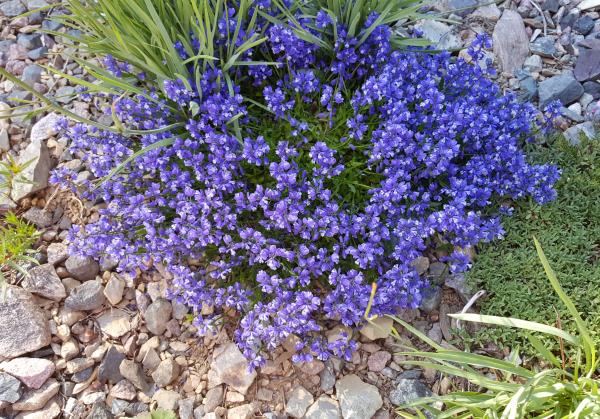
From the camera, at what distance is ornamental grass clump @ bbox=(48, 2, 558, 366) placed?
9.48 ft

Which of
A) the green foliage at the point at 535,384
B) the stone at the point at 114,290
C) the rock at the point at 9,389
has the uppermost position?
the green foliage at the point at 535,384

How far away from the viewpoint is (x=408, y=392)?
2963 millimetres

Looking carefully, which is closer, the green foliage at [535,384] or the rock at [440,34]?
the green foliage at [535,384]

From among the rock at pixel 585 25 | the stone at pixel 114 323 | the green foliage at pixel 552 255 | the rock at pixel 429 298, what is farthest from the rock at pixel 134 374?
the rock at pixel 585 25

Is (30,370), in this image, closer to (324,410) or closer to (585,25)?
(324,410)

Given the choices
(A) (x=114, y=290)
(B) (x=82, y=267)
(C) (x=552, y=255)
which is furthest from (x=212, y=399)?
(C) (x=552, y=255)

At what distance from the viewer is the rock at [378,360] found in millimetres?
3062

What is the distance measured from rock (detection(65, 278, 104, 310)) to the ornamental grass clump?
0.24m

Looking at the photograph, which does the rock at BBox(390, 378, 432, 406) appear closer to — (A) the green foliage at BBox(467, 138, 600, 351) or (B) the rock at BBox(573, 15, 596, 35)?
(A) the green foliage at BBox(467, 138, 600, 351)

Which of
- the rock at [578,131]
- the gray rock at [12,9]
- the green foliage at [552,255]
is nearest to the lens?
the green foliage at [552,255]

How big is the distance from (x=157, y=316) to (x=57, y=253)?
70cm

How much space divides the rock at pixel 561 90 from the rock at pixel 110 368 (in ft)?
9.62

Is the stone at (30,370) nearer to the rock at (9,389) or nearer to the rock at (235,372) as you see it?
the rock at (9,389)

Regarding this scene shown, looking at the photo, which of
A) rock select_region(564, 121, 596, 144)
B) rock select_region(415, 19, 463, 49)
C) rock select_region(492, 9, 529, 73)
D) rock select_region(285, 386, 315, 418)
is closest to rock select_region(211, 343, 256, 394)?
rock select_region(285, 386, 315, 418)
